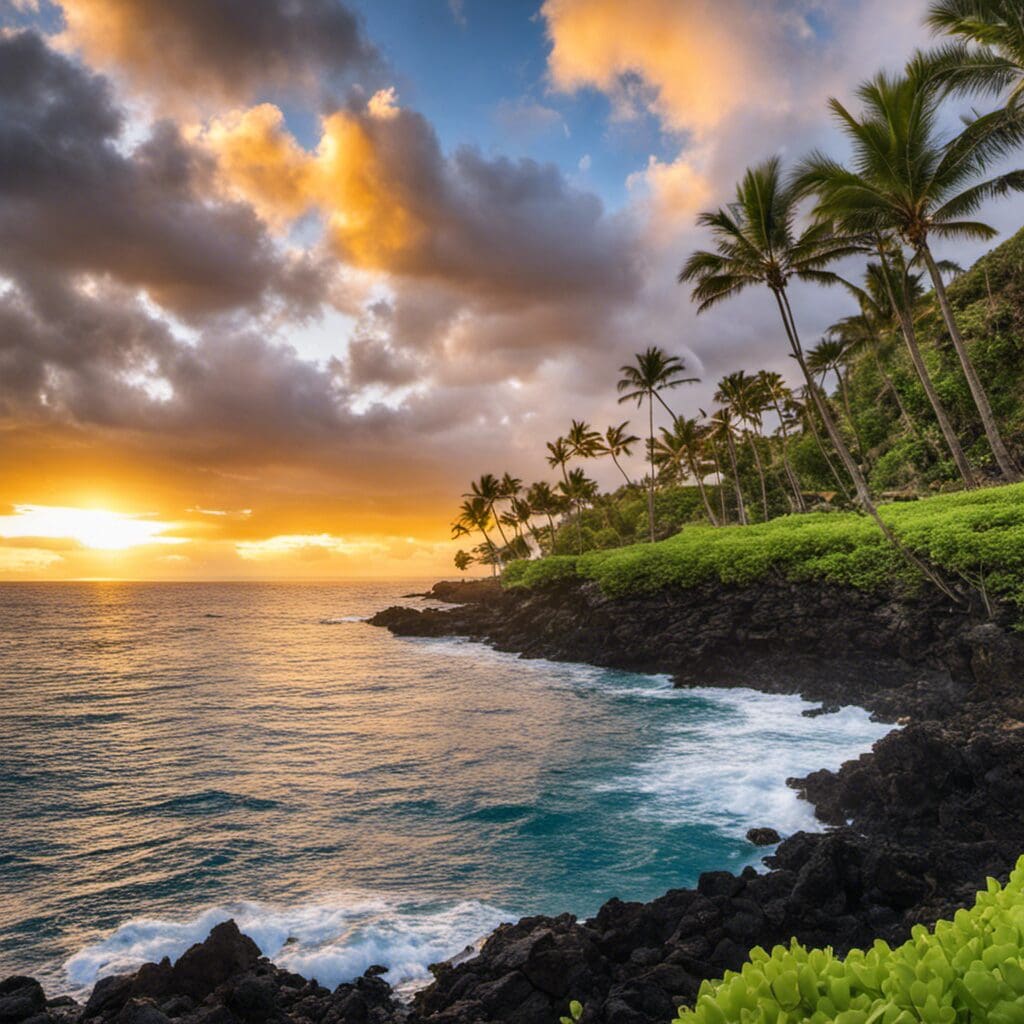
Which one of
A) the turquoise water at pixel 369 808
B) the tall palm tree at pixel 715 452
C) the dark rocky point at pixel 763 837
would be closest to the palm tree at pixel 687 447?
the tall palm tree at pixel 715 452

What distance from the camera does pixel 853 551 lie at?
22797mm

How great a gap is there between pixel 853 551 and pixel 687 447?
91.2 feet

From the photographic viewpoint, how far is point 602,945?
784 centimetres

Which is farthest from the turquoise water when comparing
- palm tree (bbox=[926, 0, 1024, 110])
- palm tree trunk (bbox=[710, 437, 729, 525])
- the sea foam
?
palm tree trunk (bbox=[710, 437, 729, 525])

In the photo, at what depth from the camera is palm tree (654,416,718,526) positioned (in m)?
48.6

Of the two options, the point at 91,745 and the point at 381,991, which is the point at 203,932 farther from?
the point at 91,745

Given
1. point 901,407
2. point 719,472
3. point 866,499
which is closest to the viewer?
point 866,499

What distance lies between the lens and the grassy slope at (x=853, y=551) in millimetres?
17984

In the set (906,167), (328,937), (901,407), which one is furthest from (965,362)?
(328,937)

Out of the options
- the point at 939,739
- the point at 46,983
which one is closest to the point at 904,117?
the point at 939,739

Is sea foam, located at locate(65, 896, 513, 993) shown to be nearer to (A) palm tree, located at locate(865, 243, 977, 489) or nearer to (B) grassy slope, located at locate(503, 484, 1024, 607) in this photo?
(B) grassy slope, located at locate(503, 484, 1024, 607)

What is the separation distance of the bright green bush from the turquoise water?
7.45 m

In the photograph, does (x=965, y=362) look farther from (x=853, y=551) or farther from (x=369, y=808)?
(x=369, y=808)

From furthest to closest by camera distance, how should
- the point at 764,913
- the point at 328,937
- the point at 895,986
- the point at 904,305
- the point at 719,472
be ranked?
the point at 719,472 < the point at 904,305 < the point at 328,937 < the point at 764,913 < the point at 895,986
